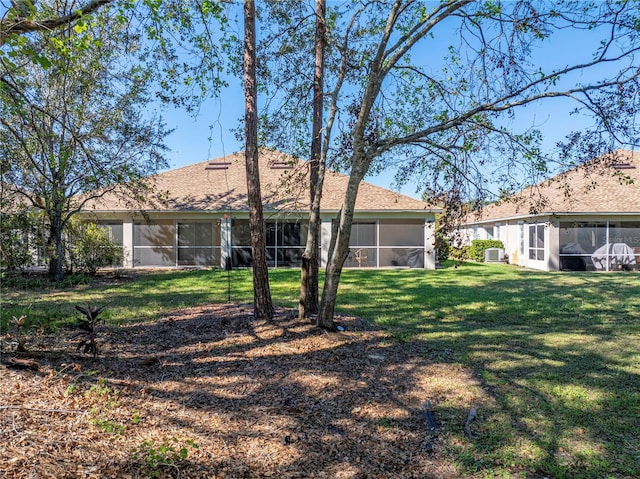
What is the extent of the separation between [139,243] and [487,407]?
18.0m

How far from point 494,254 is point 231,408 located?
22.4m

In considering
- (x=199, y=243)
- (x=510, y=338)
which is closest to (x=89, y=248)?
(x=199, y=243)

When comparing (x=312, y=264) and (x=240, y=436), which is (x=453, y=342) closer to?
(x=312, y=264)

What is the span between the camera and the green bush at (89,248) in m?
14.4

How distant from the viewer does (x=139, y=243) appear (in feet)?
61.4

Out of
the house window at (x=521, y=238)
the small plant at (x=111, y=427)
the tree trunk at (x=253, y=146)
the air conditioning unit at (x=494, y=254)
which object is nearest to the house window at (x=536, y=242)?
the house window at (x=521, y=238)

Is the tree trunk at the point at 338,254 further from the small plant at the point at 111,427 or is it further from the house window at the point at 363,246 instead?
the house window at the point at 363,246

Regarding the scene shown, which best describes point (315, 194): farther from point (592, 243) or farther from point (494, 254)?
point (494, 254)

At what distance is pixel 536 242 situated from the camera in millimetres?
19266

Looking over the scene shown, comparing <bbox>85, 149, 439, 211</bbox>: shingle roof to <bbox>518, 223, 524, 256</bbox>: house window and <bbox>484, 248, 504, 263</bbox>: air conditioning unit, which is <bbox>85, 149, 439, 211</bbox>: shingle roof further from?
<bbox>484, 248, 504, 263</bbox>: air conditioning unit

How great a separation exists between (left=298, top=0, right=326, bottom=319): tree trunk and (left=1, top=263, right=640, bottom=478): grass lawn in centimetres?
164

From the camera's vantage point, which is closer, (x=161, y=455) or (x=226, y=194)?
(x=161, y=455)

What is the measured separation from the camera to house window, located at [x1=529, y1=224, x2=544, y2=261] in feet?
61.6

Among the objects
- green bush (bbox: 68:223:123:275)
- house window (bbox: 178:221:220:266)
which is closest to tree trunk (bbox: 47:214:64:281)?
green bush (bbox: 68:223:123:275)
